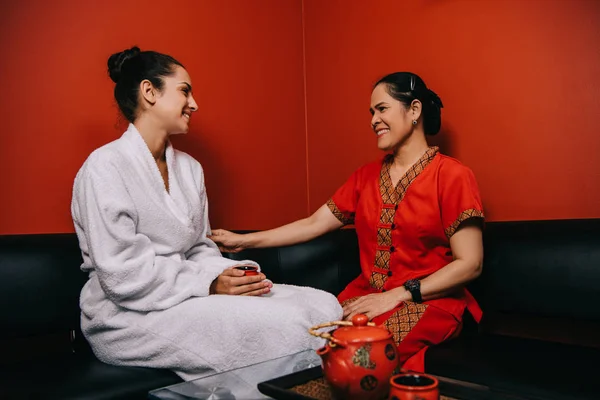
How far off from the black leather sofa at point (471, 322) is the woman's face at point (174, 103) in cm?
50

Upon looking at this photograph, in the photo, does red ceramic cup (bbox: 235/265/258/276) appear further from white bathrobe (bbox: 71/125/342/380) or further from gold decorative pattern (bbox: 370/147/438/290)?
gold decorative pattern (bbox: 370/147/438/290)

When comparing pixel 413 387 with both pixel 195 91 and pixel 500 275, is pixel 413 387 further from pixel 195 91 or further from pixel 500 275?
pixel 195 91

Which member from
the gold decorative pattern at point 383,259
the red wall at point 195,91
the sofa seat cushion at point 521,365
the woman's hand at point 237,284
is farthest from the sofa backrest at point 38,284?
the sofa seat cushion at point 521,365

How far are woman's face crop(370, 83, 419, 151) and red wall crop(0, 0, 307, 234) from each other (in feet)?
2.66

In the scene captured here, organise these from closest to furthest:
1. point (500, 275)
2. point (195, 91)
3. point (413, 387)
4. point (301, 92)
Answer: point (413, 387) < point (500, 275) < point (195, 91) < point (301, 92)

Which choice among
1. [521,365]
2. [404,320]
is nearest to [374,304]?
[404,320]

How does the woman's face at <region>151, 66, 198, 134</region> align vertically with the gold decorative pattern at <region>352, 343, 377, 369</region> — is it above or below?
above

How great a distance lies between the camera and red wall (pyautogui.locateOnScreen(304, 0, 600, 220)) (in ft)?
6.57

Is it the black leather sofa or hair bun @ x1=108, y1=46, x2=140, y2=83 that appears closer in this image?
the black leather sofa

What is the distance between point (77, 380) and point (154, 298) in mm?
287

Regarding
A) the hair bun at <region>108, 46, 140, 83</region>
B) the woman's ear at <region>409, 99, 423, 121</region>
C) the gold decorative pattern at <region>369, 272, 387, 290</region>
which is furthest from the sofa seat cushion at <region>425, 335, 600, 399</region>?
the hair bun at <region>108, 46, 140, 83</region>

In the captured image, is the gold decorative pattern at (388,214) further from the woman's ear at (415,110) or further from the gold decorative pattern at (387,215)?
the woman's ear at (415,110)

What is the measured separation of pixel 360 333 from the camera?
1.00 meters

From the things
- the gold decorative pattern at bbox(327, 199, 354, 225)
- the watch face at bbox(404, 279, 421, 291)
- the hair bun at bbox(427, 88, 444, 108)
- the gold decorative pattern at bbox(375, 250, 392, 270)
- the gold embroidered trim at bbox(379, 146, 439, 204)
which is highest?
the hair bun at bbox(427, 88, 444, 108)
